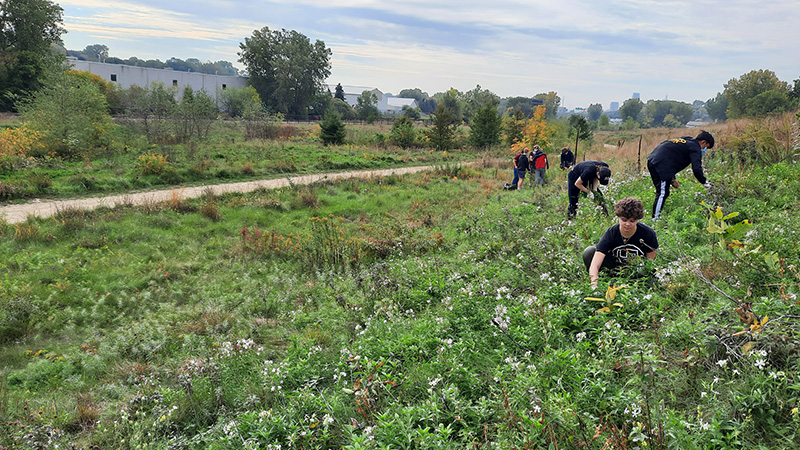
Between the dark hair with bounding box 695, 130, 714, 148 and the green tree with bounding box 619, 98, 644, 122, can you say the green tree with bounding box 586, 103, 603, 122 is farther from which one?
the dark hair with bounding box 695, 130, 714, 148

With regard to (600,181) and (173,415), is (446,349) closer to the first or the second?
(173,415)

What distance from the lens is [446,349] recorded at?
3.45m

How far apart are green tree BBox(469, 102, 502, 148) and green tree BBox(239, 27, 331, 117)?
103 feet

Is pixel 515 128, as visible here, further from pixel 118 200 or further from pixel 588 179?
pixel 118 200

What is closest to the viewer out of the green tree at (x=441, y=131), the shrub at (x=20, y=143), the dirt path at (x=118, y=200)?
the dirt path at (x=118, y=200)

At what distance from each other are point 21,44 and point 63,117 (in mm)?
25495

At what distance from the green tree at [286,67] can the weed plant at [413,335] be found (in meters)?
49.9

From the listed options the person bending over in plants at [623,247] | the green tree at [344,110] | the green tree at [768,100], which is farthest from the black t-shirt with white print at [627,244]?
the green tree at [344,110]

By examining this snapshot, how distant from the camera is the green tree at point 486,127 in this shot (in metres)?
31.8

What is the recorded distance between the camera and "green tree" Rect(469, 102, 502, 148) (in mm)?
31844

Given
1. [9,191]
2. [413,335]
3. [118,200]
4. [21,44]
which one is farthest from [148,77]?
[413,335]

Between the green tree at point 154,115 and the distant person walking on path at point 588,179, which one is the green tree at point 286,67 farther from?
the distant person walking on path at point 588,179

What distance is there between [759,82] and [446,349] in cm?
6401

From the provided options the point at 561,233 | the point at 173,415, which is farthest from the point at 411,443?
the point at 561,233
